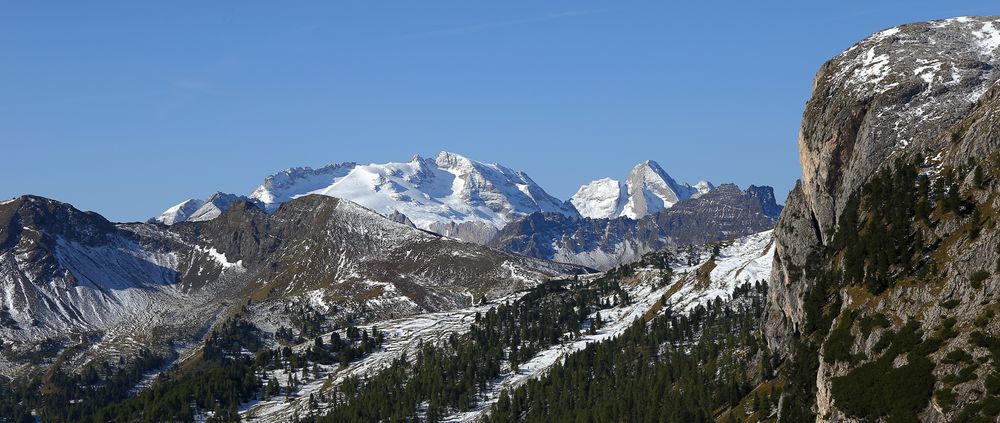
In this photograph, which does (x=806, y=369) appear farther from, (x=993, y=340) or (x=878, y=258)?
(x=993, y=340)

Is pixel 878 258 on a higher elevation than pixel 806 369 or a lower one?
higher

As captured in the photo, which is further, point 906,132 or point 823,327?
point 906,132

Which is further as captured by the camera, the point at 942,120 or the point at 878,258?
the point at 942,120

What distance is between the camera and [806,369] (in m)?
180

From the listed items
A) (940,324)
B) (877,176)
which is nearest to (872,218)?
(877,176)

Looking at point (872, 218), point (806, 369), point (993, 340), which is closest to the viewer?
point (993, 340)

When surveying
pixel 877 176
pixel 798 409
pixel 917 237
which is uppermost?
pixel 877 176

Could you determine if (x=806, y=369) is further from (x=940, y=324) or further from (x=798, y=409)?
(x=940, y=324)

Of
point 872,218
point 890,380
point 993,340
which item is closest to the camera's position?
point 993,340

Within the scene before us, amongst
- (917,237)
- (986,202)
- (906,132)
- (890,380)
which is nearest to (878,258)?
(917,237)

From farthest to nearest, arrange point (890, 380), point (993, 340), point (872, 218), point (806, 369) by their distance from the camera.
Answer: point (806, 369)
point (872, 218)
point (890, 380)
point (993, 340)

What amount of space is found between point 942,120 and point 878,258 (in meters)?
46.2

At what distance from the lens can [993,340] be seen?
4929 inches

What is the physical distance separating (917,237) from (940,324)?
1909 cm
